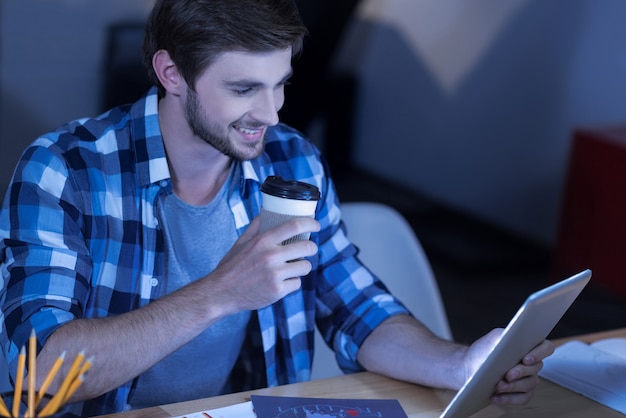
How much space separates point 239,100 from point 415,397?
524 mm

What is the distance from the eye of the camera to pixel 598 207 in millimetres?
3385

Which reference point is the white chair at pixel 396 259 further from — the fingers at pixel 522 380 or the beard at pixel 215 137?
the fingers at pixel 522 380

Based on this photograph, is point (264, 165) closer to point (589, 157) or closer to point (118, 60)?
point (118, 60)

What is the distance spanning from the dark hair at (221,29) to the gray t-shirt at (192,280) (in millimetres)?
215

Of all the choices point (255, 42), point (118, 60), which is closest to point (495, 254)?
point (118, 60)

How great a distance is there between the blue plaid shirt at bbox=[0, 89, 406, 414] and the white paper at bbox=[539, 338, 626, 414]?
27cm

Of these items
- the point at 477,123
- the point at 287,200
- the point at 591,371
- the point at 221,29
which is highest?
the point at 221,29

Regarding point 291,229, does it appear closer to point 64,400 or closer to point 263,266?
point 263,266

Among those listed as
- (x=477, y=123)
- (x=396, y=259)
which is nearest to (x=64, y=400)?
(x=396, y=259)

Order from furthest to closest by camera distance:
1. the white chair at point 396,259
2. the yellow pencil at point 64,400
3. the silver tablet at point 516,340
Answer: the white chair at point 396,259, the silver tablet at point 516,340, the yellow pencil at point 64,400

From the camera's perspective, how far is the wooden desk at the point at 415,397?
1256 millimetres

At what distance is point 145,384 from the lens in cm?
152

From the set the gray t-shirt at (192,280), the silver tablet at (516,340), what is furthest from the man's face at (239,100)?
the silver tablet at (516,340)

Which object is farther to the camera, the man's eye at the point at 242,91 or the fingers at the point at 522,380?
the man's eye at the point at 242,91
